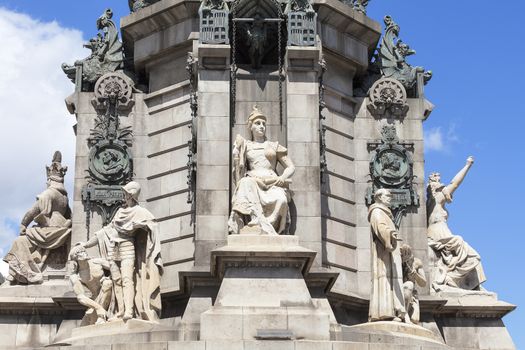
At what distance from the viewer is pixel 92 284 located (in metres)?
21.9

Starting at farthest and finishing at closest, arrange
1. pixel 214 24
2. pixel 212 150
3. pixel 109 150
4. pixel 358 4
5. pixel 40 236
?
1. pixel 358 4
2. pixel 109 150
3. pixel 40 236
4. pixel 214 24
5. pixel 212 150

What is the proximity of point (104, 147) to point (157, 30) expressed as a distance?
3.28 meters

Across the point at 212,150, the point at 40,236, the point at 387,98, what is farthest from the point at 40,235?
the point at 387,98

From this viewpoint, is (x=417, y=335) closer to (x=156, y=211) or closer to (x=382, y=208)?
(x=382, y=208)

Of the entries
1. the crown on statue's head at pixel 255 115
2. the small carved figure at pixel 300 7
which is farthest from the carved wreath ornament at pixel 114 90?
the small carved figure at pixel 300 7

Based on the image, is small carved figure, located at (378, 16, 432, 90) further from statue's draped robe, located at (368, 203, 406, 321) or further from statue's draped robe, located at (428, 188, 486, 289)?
statue's draped robe, located at (368, 203, 406, 321)

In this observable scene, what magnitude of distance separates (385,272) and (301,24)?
6203 millimetres

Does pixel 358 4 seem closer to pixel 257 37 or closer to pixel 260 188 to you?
pixel 257 37

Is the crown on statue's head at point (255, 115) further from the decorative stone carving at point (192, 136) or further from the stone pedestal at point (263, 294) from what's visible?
the stone pedestal at point (263, 294)

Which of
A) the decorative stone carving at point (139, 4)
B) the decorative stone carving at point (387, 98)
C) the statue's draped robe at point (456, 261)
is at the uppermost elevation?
the decorative stone carving at point (139, 4)

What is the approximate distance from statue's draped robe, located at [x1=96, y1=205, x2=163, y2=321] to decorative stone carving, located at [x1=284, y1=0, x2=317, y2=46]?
220 inches

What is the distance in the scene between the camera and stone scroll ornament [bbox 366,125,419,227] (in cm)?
2580

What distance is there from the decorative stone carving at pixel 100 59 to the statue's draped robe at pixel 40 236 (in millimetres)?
2874

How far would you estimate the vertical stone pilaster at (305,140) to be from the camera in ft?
75.7
